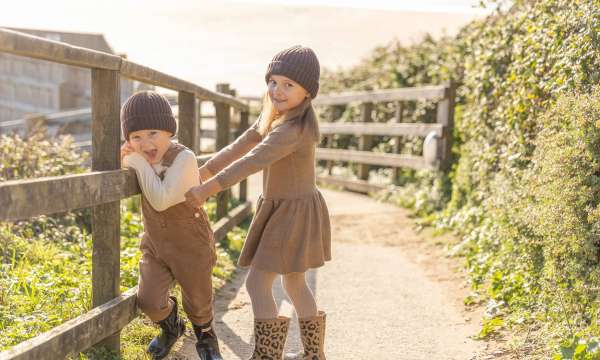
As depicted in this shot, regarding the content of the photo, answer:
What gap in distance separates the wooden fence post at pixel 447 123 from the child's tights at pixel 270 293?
5537 mm

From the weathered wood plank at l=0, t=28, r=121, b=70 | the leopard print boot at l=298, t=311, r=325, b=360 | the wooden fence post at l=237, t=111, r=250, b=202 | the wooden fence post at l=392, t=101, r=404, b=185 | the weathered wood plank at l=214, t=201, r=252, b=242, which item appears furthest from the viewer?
the wooden fence post at l=392, t=101, r=404, b=185

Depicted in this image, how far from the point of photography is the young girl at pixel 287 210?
3439 millimetres

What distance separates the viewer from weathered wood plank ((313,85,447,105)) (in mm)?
9188

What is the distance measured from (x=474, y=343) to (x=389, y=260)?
8.19ft

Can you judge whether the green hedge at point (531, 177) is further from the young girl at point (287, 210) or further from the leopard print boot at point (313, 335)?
the young girl at point (287, 210)

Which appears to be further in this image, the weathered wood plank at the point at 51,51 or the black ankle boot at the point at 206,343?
the black ankle boot at the point at 206,343

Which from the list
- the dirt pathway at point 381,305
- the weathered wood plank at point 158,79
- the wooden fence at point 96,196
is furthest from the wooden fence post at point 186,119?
the dirt pathway at point 381,305

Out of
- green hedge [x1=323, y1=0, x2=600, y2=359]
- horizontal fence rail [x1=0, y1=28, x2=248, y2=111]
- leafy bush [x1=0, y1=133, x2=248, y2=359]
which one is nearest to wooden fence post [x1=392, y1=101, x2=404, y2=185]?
green hedge [x1=323, y1=0, x2=600, y2=359]

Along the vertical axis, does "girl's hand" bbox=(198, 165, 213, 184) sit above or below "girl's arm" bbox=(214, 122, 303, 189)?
below

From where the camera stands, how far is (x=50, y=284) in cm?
409

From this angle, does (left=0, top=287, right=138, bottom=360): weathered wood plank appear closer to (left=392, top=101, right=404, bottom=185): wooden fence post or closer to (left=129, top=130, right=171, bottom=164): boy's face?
(left=129, top=130, right=171, bottom=164): boy's face

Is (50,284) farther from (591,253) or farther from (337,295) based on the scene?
(591,253)

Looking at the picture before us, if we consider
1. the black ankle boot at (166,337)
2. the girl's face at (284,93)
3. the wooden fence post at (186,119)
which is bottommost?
the black ankle boot at (166,337)

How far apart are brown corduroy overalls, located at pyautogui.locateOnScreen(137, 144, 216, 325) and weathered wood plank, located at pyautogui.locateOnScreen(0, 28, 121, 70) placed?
556mm
